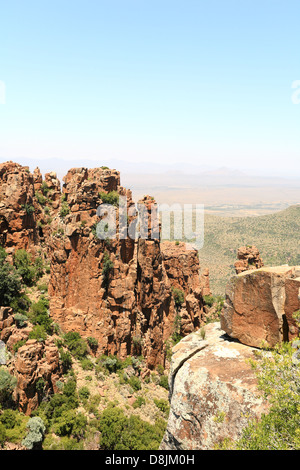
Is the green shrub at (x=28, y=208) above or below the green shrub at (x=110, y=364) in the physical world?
above

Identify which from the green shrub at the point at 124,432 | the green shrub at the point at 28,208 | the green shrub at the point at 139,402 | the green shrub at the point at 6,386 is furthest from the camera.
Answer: the green shrub at the point at 28,208

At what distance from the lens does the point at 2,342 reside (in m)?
30.8

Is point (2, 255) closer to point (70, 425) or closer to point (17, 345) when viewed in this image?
point (17, 345)

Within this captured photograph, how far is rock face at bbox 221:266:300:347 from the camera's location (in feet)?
41.0

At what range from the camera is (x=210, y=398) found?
37.8ft

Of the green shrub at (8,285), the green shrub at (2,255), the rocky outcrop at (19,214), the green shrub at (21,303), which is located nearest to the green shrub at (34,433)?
the green shrub at (21,303)

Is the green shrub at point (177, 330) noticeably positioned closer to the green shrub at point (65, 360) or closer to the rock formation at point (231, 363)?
the green shrub at point (65, 360)

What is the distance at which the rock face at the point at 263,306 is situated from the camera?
492 inches

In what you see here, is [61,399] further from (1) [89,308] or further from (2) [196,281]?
(2) [196,281]

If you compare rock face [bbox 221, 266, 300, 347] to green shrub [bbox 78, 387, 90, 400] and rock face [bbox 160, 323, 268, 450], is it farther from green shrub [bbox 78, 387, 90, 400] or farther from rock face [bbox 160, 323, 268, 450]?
green shrub [bbox 78, 387, 90, 400]

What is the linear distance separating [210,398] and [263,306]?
4.29 m

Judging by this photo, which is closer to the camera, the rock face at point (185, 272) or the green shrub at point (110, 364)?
the green shrub at point (110, 364)

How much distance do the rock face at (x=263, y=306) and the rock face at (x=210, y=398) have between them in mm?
881

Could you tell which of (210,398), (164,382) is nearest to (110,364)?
(164,382)
